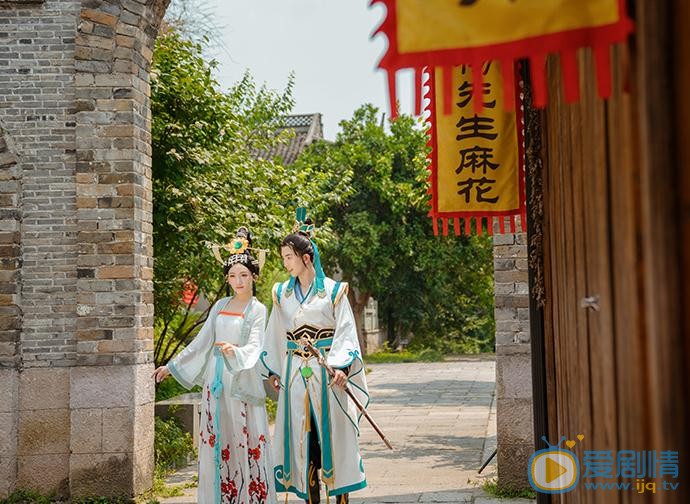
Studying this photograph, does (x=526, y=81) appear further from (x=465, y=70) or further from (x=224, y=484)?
(x=224, y=484)

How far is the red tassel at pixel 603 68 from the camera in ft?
7.50

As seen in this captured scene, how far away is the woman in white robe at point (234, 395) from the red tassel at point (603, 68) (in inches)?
175

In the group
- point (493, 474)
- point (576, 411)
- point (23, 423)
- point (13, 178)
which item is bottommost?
point (493, 474)

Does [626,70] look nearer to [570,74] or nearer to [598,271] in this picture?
[570,74]

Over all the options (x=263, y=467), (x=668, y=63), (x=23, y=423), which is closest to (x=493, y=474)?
(x=263, y=467)

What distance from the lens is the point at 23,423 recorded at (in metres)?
7.62

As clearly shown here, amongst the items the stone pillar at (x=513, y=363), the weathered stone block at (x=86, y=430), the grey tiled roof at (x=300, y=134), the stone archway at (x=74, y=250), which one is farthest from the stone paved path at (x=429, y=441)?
the grey tiled roof at (x=300, y=134)

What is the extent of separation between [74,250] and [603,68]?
20.1ft

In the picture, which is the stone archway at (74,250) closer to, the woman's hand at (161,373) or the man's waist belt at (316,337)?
the woman's hand at (161,373)

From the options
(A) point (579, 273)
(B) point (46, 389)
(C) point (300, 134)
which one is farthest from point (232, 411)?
(C) point (300, 134)

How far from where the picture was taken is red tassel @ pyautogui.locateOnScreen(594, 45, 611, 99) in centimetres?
229

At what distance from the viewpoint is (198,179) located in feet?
34.6

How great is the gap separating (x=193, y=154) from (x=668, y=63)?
8.59 meters

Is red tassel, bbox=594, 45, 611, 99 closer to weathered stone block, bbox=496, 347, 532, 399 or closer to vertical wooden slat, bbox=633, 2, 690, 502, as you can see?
vertical wooden slat, bbox=633, 2, 690, 502
